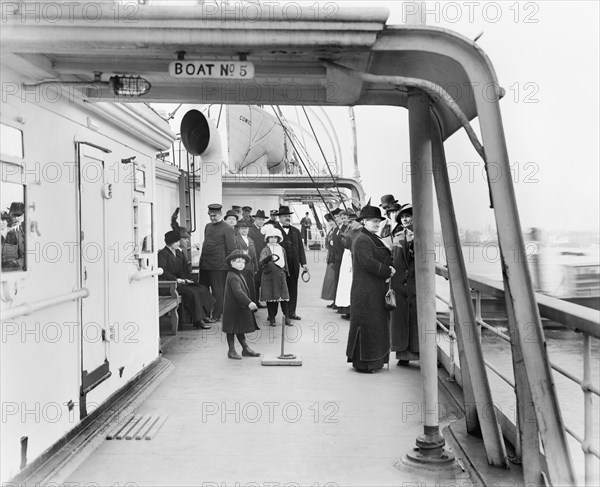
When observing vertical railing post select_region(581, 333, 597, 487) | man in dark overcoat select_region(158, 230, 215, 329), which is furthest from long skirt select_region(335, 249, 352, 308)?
vertical railing post select_region(581, 333, 597, 487)

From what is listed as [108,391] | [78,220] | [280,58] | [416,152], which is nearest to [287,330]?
[108,391]

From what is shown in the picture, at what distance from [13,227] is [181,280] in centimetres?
634

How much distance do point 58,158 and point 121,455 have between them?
83.7 inches

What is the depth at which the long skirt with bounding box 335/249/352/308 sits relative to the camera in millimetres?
10891

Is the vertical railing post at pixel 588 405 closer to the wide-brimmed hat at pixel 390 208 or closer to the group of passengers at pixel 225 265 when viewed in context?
the wide-brimmed hat at pixel 390 208

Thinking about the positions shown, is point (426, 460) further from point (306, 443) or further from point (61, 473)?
point (61, 473)

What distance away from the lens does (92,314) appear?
5.20m

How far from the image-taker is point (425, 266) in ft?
13.8

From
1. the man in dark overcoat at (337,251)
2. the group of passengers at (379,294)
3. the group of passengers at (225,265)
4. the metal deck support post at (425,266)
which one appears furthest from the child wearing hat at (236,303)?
the man in dark overcoat at (337,251)

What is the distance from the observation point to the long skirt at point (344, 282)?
35.7 ft

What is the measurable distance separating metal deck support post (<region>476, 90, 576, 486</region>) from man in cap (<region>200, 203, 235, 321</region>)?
7.35 metres

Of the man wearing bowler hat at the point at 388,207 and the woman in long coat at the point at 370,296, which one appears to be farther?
the man wearing bowler hat at the point at 388,207

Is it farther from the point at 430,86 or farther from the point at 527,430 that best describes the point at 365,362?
the point at 430,86

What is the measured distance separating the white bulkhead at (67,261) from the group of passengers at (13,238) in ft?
0.04
